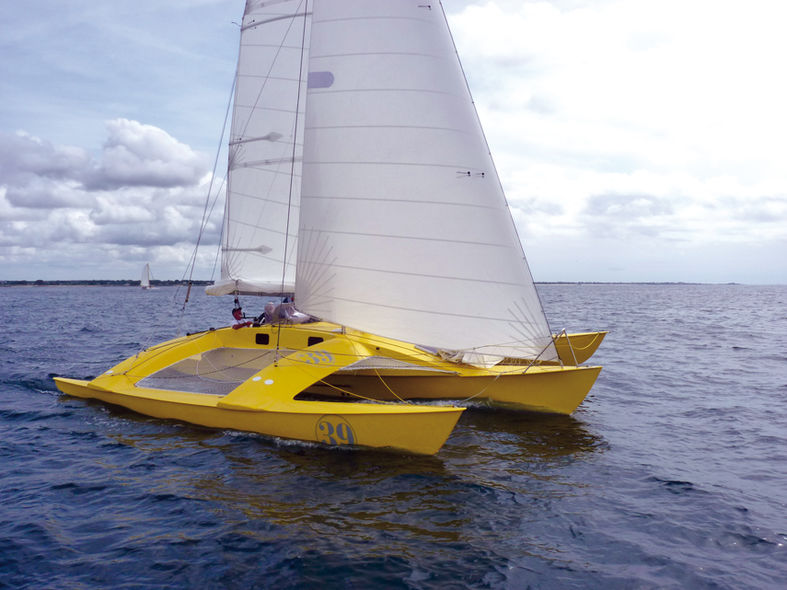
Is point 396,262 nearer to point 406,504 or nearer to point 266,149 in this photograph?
point 406,504

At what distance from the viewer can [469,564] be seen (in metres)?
5.00

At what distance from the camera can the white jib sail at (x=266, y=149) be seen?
1200 cm

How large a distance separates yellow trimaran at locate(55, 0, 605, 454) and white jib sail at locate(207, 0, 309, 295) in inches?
127

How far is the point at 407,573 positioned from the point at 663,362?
14527mm

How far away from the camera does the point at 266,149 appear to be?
12.0 metres

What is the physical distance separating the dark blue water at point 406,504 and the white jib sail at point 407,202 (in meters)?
2.01

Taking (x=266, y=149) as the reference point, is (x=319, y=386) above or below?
below

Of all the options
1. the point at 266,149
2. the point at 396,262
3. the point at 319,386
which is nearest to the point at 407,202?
the point at 396,262

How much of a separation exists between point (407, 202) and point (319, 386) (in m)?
4.21

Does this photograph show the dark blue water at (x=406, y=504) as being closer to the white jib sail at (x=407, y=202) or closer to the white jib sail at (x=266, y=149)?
the white jib sail at (x=407, y=202)

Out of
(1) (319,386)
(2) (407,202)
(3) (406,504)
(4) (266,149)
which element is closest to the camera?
(3) (406,504)

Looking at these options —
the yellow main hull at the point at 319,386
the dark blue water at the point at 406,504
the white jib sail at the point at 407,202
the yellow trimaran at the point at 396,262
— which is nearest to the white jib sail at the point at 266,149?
the yellow main hull at the point at 319,386

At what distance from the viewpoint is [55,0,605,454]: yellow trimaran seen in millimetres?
8000

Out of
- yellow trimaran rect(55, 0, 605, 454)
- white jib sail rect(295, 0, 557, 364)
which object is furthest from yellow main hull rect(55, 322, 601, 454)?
white jib sail rect(295, 0, 557, 364)
